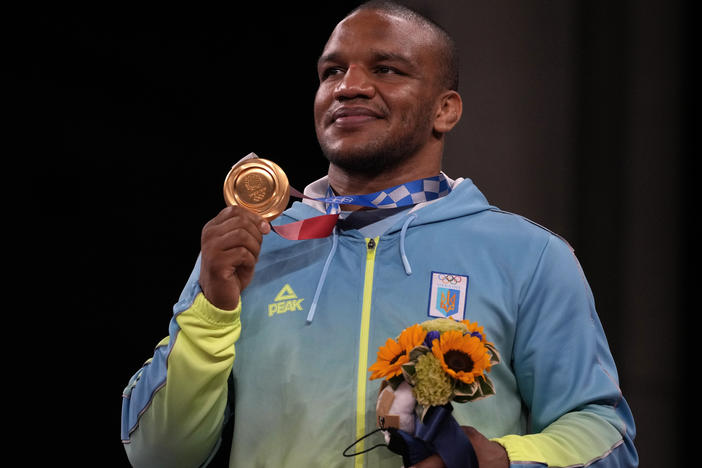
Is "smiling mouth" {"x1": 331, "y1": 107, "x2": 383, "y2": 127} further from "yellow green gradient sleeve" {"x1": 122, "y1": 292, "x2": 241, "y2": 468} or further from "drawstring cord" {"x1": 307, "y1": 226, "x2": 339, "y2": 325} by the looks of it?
"yellow green gradient sleeve" {"x1": 122, "y1": 292, "x2": 241, "y2": 468}

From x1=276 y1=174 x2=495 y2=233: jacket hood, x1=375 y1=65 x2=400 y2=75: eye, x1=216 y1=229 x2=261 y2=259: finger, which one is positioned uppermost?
x1=375 y1=65 x2=400 y2=75: eye

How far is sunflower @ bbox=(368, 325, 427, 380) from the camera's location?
150 centimetres

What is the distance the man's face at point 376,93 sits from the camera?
Result: 1974mm

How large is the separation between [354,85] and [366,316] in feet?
1.70

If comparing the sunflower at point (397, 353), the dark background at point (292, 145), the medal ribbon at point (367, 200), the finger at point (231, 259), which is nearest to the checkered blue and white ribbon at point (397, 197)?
the medal ribbon at point (367, 200)

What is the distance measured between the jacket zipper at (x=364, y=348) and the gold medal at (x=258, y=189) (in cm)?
22

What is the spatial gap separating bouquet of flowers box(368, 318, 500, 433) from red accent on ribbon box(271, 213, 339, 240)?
502mm

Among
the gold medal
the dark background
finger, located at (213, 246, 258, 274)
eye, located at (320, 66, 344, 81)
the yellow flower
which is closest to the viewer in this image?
the yellow flower

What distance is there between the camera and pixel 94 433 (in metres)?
2.64

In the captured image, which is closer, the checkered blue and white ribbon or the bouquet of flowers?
the bouquet of flowers

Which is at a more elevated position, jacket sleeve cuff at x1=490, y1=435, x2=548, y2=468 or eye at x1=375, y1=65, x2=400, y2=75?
eye at x1=375, y1=65, x2=400, y2=75

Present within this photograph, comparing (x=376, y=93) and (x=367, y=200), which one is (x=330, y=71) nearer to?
(x=376, y=93)

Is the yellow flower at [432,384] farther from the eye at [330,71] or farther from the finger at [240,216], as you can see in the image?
the eye at [330,71]

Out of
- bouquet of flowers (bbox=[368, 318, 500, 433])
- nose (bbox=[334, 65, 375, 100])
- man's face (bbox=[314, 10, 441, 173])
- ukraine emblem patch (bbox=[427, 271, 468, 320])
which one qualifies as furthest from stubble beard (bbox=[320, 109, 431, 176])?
bouquet of flowers (bbox=[368, 318, 500, 433])
